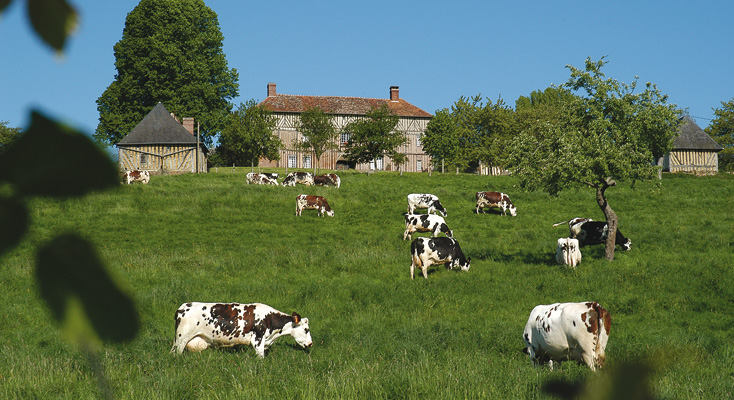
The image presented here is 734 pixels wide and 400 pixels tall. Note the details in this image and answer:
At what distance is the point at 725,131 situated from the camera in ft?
204

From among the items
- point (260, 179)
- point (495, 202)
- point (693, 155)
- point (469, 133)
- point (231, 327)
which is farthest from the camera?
point (469, 133)

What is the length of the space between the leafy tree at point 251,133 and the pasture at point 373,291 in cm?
1822

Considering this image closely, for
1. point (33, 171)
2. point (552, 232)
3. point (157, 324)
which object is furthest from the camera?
point (552, 232)

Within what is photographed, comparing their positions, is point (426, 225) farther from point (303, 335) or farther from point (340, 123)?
point (340, 123)

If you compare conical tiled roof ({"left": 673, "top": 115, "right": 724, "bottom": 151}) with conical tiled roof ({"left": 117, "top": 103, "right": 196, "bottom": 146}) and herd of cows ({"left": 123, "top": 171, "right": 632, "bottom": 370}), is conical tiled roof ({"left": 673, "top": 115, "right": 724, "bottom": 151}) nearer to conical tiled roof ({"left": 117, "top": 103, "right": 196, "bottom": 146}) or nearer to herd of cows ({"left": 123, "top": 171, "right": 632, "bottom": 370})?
conical tiled roof ({"left": 117, "top": 103, "right": 196, "bottom": 146})

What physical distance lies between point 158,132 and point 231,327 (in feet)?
135

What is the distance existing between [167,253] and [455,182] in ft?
77.9

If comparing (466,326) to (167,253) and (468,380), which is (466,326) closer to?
(468,380)

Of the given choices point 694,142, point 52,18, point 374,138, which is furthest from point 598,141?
point 694,142

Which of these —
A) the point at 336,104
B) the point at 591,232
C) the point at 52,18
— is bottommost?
the point at 591,232

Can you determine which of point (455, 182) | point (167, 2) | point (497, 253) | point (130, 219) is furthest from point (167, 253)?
point (455, 182)

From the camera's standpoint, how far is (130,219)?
2536 cm

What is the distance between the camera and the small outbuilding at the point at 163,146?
47.4m

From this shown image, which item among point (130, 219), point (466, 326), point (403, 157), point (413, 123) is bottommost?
point (466, 326)
